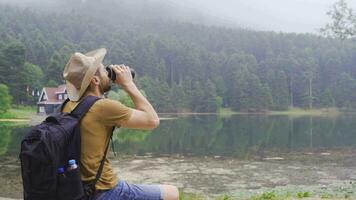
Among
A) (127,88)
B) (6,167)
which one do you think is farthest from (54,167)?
(6,167)

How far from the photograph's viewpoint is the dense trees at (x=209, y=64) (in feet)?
342

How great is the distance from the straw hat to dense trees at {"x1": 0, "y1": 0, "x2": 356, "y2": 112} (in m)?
70.5

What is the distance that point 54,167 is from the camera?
284cm

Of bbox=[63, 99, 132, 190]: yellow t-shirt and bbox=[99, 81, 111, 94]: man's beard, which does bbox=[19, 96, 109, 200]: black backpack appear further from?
bbox=[99, 81, 111, 94]: man's beard

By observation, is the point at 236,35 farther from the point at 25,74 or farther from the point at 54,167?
the point at 54,167

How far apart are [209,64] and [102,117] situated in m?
136

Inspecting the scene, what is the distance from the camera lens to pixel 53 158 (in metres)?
2.82

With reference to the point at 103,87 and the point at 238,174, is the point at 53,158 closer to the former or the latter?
the point at 103,87

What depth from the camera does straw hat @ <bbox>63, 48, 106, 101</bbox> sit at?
3.27m

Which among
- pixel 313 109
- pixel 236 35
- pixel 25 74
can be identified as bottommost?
pixel 313 109

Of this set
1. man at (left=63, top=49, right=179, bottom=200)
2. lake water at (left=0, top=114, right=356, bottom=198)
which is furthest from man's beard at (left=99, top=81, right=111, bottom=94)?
lake water at (left=0, top=114, right=356, bottom=198)

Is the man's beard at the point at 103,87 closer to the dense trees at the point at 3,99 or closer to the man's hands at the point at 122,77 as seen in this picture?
the man's hands at the point at 122,77

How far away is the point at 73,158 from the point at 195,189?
12.5 meters

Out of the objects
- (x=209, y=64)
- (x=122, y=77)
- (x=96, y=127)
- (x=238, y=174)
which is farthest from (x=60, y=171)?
(x=209, y=64)
